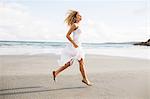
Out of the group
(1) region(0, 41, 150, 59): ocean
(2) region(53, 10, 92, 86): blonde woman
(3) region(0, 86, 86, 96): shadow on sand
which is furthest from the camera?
(1) region(0, 41, 150, 59): ocean

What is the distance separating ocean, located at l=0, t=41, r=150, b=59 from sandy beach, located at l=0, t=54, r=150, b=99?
80 mm

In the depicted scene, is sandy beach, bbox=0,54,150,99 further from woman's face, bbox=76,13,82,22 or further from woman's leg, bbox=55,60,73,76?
woman's face, bbox=76,13,82,22

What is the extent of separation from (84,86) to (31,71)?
2.14 ft

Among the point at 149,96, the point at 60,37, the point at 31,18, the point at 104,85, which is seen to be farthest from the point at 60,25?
the point at 149,96

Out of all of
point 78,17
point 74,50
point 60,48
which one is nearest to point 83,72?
point 74,50

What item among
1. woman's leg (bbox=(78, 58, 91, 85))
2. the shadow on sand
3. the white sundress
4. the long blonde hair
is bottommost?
the shadow on sand

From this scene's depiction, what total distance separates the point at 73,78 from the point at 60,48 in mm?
391

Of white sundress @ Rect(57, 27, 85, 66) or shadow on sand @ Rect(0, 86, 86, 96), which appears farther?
white sundress @ Rect(57, 27, 85, 66)

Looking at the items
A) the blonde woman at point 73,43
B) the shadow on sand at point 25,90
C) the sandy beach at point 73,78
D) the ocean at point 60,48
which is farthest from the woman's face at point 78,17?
the shadow on sand at point 25,90

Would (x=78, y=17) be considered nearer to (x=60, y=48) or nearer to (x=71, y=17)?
(x=71, y=17)

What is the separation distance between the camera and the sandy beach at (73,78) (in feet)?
9.00

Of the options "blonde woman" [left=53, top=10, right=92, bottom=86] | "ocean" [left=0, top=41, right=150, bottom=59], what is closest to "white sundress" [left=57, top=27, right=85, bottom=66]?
"blonde woman" [left=53, top=10, right=92, bottom=86]

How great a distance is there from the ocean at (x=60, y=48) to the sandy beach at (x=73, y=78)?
80 millimetres

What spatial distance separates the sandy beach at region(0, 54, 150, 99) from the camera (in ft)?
9.00
